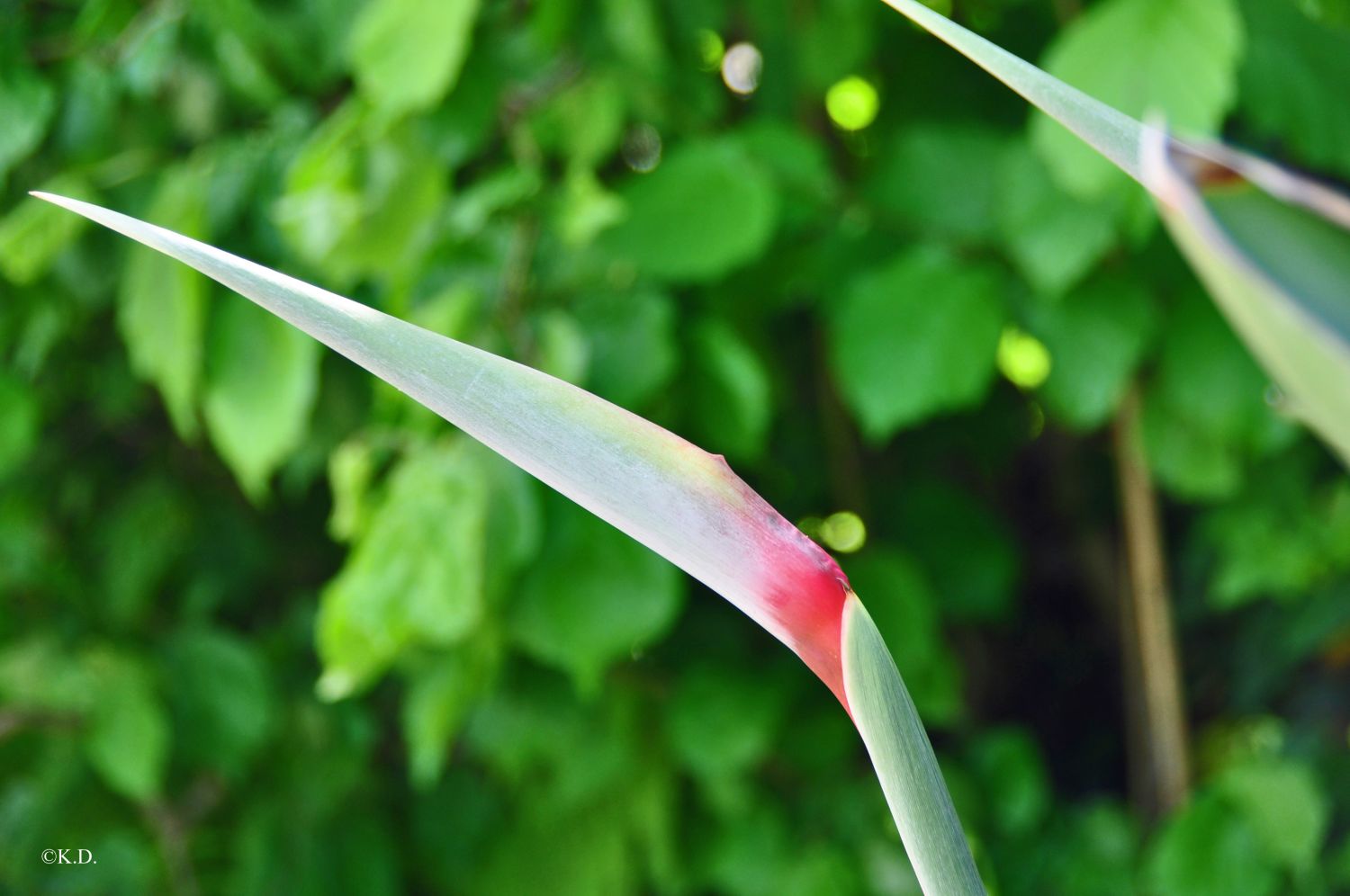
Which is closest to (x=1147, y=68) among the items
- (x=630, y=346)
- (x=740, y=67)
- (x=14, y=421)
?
(x=630, y=346)

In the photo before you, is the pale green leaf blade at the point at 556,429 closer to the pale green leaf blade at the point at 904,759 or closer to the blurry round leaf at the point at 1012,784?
the pale green leaf blade at the point at 904,759

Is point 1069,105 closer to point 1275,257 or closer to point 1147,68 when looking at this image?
point 1275,257

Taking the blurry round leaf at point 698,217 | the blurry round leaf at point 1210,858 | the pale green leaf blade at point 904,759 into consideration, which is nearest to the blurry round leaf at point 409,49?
the blurry round leaf at point 698,217

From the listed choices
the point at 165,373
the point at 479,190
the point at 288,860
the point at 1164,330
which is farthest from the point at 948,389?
the point at 288,860

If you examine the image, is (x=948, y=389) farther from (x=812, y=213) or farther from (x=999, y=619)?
(x=999, y=619)

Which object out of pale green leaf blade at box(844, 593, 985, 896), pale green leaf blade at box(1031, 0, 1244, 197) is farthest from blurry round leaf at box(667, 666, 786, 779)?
pale green leaf blade at box(844, 593, 985, 896)

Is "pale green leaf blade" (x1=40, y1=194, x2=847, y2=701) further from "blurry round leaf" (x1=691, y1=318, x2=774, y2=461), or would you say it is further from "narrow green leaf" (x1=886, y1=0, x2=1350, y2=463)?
"blurry round leaf" (x1=691, y1=318, x2=774, y2=461)
